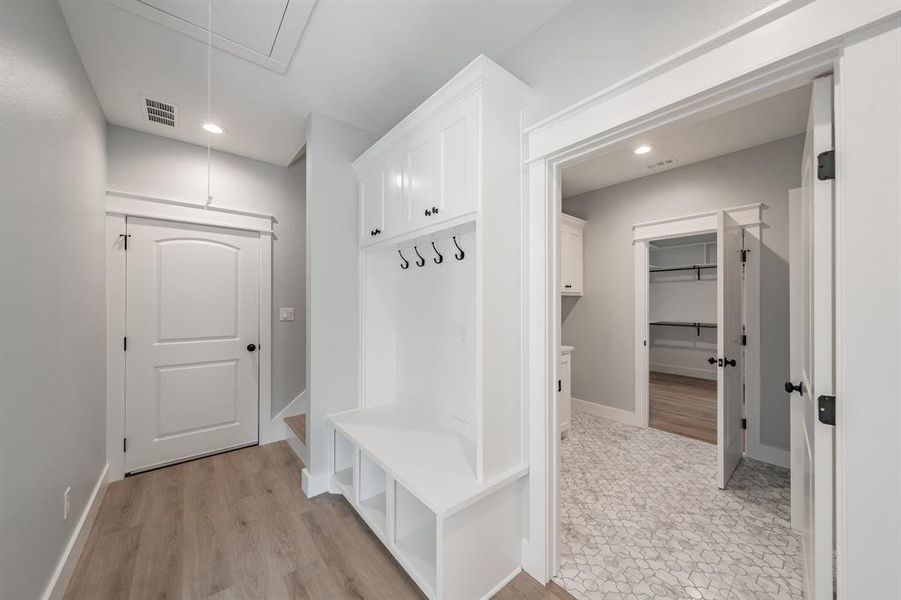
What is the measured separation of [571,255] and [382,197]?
2.64 m

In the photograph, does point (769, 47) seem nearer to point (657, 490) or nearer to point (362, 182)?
point (362, 182)

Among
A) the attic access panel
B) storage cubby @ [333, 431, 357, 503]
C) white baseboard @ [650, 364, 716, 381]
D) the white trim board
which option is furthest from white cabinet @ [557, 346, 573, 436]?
white baseboard @ [650, 364, 716, 381]

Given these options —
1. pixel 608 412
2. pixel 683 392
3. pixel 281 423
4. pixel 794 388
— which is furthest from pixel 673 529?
pixel 683 392

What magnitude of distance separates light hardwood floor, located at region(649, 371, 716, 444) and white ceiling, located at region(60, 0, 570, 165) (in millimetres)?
3939

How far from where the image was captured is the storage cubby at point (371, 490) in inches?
80.0

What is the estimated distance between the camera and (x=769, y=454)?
289cm

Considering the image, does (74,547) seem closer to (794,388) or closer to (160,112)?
(160,112)

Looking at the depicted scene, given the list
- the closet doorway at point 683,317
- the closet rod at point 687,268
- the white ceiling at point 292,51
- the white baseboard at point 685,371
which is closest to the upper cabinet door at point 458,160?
the white ceiling at point 292,51

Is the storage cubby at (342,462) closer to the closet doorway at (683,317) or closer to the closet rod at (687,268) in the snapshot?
the closet doorway at (683,317)

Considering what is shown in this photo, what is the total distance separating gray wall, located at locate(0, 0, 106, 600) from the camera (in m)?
1.18

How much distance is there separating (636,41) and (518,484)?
203 cm

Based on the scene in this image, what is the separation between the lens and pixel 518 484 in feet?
5.60

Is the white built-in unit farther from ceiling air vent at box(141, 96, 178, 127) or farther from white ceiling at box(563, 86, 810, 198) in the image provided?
ceiling air vent at box(141, 96, 178, 127)

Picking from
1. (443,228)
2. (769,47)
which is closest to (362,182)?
(443,228)
